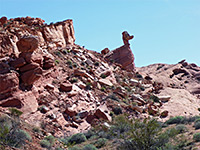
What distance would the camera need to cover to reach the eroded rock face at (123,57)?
51.6m

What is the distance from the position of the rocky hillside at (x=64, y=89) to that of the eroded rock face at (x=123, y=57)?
259 inches

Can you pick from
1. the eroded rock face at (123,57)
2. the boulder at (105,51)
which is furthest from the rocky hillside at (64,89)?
the boulder at (105,51)

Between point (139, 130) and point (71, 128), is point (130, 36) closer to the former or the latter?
point (71, 128)

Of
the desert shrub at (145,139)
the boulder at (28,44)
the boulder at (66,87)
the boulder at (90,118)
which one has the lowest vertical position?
the desert shrub at (145,139)

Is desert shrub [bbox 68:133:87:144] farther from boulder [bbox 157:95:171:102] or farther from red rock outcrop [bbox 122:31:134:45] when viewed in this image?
red rock outcrop [bbox 122:31:134:45]

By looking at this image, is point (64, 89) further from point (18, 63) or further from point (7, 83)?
point (7, 83)

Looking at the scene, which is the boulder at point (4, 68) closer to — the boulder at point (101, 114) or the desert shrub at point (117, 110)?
the boulder at point (101, 114)

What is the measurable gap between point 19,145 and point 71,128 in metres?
10.9

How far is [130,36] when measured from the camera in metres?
53.2

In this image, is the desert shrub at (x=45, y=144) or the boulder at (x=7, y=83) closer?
the desert shrub at (x=45, y=144)

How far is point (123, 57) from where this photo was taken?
52469 millimetres

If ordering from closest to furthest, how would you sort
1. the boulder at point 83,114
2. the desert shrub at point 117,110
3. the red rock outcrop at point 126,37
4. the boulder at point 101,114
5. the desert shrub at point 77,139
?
the desert shrub at point 77,139, the boulder at point 83,114, the boulder at point 101,114, the desert shrub at point 117,110, the red rock outcrop at point 126,37

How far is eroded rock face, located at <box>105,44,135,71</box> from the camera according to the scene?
169 feet

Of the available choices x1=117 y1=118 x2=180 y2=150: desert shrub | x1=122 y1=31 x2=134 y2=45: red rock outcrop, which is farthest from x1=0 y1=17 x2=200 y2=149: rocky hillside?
x1=122 y1=31 x2=134 y2=45: red rock outcrop
